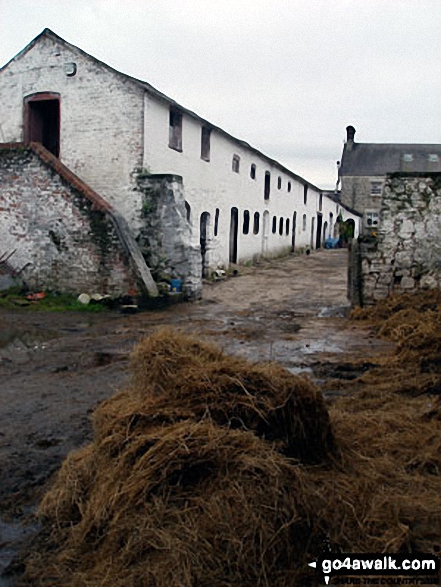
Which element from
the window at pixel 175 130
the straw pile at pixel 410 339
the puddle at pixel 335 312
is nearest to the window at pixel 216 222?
the window at pixel 175 130

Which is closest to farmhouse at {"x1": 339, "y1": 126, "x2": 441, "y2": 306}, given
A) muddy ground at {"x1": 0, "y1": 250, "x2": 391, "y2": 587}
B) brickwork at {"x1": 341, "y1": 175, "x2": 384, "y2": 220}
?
muddy ground at {"x1": 0, "y1": 250, "x2": 391, "y2": 587}

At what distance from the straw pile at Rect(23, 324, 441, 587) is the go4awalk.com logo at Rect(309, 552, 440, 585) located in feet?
0.24

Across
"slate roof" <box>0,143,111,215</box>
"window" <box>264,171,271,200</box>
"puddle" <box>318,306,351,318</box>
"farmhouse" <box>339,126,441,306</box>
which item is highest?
"window" <box>264,171,271,200</box>

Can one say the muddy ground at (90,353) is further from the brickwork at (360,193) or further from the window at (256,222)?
the brickwork at (360,193)

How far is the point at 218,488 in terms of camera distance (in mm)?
3129

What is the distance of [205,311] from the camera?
13.8m

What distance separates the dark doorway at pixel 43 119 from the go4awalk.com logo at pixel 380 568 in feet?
54.2

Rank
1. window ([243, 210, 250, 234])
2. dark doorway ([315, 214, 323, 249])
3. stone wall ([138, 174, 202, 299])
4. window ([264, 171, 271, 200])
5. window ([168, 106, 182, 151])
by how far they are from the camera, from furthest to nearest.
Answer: dark doorway ([315, 214, 323, 249]) < window ([264, 171, 271, 200]) < window ([243, 210, 250, 234]) < window ([168, 106, 182, 151]) < stone wall ([138, 174, 202, 299])

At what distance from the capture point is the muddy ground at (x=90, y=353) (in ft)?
14.6

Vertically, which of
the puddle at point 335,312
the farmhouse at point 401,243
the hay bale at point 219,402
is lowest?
the puddle at point 335,312

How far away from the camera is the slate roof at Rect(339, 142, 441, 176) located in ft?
154

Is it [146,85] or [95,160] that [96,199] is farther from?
[146,85]

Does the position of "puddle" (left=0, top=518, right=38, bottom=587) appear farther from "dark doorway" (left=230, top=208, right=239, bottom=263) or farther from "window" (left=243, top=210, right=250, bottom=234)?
"window" (left=243, top=210, right=250, bottom=234)

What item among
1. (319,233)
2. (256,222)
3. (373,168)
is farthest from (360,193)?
(256,222)
